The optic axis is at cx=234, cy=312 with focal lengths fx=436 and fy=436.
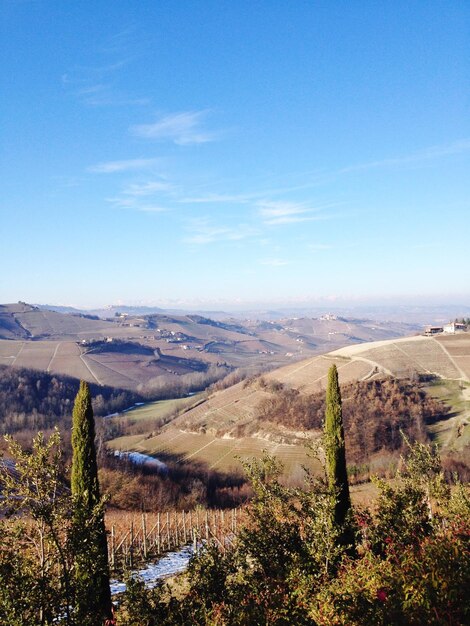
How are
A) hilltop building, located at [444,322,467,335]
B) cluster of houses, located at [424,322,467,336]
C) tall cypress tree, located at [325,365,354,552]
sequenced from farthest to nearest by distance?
hilltop building, located at [444,322,467,335] → cluster of houses, located at [424,322,467,336] → tall cypress tree, located at [325,365,354,552]

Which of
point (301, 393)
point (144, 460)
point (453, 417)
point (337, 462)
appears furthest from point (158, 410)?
point (337, 462)

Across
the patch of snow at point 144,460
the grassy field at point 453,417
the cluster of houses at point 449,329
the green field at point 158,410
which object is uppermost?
the cluster of houses at point 449,329

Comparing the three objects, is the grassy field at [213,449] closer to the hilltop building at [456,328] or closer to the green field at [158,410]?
the green field at [158,410]

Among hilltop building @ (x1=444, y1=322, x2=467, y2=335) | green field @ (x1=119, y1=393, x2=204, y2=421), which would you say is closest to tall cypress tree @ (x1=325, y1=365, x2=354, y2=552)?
green field @ (x1=119, y1=393, x2=204, y2=421)

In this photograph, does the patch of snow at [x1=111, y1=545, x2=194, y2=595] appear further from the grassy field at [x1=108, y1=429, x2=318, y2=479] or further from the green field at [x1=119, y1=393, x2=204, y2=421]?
Answer: the green field at [x1=119, y1=393, x2=204, y2=421]

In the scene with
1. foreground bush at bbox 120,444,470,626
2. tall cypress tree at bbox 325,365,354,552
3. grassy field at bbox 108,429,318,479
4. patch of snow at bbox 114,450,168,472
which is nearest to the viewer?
foreground bush at bbox 120,444,470,626

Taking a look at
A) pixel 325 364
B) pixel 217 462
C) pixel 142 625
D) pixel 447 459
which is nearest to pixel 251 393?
pixel 325 364

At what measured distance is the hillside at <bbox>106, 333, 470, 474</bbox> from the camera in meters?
83.4

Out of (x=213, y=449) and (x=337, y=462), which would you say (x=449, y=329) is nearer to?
(x=213, y=449)

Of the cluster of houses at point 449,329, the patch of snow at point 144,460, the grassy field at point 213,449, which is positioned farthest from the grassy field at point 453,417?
the patch of snow at point 144,460

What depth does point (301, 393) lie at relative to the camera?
104 meters

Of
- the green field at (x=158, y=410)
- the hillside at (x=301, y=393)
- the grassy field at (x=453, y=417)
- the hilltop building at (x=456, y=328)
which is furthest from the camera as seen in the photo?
the hilltop building at (x=456, y=328)

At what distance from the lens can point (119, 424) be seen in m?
125

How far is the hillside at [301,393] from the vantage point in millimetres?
83375
